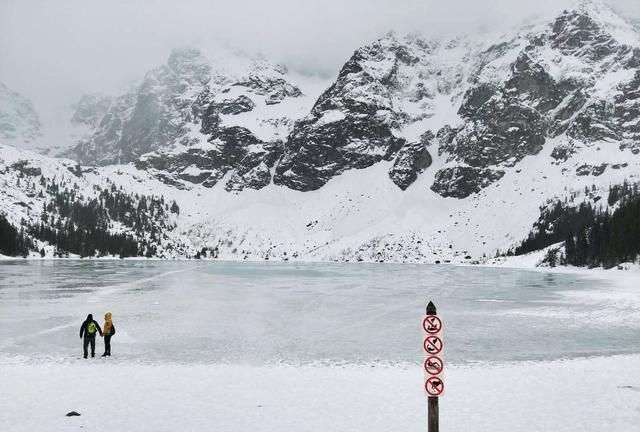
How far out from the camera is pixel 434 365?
37.9 ft

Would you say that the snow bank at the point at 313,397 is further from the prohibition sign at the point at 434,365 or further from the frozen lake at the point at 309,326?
the prohibition sign at the point at 434,365

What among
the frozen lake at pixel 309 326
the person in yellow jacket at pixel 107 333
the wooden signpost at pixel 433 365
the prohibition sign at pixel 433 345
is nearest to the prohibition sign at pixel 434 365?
the wooden signpost at pixel 433 365

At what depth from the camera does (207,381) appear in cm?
2197

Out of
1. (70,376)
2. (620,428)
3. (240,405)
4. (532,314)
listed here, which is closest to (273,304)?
(532,314)

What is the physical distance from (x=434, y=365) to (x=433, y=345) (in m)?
0.40

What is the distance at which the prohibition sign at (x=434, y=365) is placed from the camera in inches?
455

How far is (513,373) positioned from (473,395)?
14.1 feet

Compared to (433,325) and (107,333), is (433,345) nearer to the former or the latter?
(433,325)

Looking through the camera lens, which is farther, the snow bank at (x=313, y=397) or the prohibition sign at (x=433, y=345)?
the snow bank at (x=313, y=397)

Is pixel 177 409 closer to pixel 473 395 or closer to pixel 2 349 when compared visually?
pixel 473 395

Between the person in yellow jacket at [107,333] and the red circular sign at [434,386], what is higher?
the red circular sign at [434,386]

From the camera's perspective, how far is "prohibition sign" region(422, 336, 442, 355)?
11.5m

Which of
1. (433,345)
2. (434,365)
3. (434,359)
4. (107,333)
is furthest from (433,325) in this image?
(107,333)

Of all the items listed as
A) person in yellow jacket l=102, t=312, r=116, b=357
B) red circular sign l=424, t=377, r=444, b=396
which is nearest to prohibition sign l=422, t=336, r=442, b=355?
red circular sign l=424, t=377, r=444, b=396
